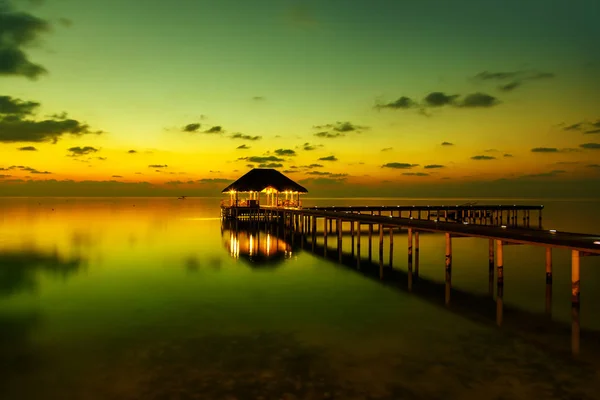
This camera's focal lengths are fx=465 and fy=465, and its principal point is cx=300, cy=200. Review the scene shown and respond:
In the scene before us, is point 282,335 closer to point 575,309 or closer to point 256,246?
point 575,309

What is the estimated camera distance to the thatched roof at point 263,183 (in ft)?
149

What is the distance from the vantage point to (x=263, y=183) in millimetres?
46000

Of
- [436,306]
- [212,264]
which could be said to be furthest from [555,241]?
[212,264]

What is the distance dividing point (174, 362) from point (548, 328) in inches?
363

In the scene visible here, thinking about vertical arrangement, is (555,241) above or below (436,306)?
above

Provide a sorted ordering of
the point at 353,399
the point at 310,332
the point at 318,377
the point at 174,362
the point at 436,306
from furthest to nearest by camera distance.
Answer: the point at 436,306
the point at 310,332
the point at 174,362
the point at 318,377
the point at 353,399

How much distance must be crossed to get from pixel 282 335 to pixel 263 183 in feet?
115

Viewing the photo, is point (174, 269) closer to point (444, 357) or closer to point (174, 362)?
point (174, 362)

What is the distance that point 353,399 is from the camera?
24.8 ft

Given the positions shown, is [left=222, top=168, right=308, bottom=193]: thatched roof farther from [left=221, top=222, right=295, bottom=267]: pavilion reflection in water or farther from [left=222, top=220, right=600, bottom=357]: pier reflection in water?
[left=222, top=220, right=600, bottom=357]: pier reflection in water

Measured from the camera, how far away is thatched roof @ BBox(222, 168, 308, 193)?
4556 centimetres

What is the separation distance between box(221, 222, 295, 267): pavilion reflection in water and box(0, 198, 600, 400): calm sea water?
6.96 ft

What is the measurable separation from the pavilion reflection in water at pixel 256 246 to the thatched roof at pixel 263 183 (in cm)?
505

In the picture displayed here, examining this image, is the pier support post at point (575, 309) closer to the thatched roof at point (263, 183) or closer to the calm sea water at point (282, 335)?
the calm sea water at point (282, 335)
